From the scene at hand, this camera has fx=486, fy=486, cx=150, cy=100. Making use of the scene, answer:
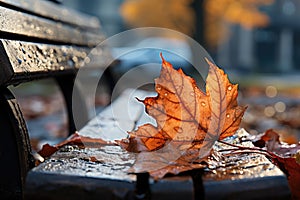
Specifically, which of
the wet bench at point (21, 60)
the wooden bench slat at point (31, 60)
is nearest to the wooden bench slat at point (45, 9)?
the wet bench at point (21, 60)

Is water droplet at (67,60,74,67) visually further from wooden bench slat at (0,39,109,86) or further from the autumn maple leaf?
the autumn maple leaf

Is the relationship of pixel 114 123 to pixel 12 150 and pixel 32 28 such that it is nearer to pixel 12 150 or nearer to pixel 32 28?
pixel 32 28

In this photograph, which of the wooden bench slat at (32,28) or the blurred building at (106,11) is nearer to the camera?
the wooden bench slat at (32,28)

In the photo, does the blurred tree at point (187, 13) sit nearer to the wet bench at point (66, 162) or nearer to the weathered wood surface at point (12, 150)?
the wet bench at point (66, 162)

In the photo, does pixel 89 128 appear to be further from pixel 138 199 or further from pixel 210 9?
pixel 210 9

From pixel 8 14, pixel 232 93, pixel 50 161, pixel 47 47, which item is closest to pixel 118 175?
pixel 50 161

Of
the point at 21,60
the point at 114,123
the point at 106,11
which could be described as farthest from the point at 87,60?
the point at 106,11

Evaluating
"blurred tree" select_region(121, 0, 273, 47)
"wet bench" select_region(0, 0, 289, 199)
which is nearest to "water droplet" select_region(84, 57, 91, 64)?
"wet bench" select_region(0, 0, 289, 199)
